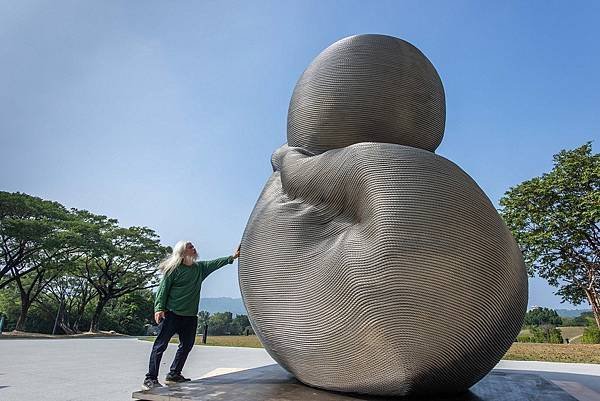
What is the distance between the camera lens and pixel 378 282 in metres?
3.38

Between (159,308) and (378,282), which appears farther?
(159,308)

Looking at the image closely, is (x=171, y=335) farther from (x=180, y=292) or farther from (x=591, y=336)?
(x=591, y=336)

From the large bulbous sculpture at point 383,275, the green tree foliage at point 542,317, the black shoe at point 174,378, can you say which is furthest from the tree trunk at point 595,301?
the green tree foliage at point 542,317

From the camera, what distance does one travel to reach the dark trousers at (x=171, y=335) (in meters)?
4.80

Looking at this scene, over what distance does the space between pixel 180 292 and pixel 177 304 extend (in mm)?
133

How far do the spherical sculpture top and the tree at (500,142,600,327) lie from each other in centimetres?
1773

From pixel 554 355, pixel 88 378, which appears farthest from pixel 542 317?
pixel 88 378

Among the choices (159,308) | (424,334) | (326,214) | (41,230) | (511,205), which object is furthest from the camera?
(41,230)

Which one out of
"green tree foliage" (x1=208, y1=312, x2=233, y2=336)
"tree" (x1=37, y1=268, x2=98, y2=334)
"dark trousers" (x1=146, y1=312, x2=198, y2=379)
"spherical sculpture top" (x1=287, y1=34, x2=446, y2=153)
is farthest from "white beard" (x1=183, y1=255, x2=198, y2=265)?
"green tree foliage" (x1=208, y1=312, x2=233, y2=336)

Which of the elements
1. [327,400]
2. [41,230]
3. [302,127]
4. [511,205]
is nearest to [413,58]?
[302,127]

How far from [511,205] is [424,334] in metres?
21.3

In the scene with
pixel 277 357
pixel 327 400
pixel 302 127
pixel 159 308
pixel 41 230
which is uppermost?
pixel 41 230

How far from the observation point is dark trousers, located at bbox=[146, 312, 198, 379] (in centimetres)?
480

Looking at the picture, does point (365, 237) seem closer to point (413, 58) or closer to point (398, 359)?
point (398, 359)
